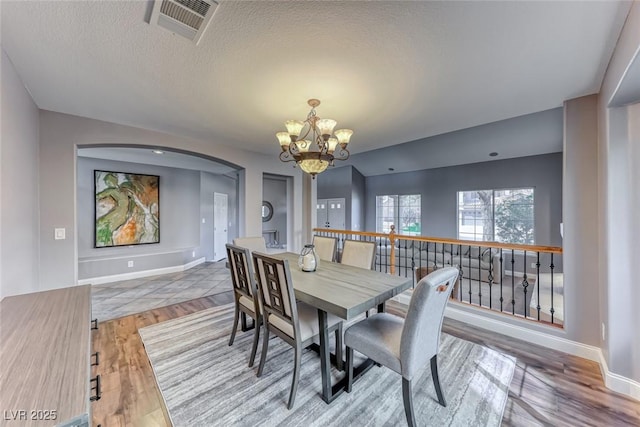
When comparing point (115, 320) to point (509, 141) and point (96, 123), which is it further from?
point (509, 141)

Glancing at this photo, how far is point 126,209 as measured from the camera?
5160mm

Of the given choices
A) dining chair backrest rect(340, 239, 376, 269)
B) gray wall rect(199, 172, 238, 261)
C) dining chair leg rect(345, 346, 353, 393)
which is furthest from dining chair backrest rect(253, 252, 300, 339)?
gray wall rect(199, 172, 238, 261)

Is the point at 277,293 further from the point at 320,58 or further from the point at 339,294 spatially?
the point at 320,58

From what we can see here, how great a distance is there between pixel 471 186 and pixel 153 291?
7798mm

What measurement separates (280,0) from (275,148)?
3065 mm

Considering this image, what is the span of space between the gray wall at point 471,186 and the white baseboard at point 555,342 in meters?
4.23

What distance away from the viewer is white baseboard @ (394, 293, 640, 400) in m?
1.85

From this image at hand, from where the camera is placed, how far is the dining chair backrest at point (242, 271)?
2205 millimetres

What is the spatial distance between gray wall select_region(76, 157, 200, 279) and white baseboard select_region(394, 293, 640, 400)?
5585mm

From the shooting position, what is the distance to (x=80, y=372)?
95 centimetres

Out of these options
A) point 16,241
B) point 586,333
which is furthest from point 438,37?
point 16,241

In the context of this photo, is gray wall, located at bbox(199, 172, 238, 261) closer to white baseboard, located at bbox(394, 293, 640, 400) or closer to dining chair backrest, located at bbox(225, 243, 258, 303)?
dining chair backrest, located at bbox(225, 243, 258, 303)

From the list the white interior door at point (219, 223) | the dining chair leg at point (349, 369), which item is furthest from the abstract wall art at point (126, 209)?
the dining chair leg at point (349, 369)

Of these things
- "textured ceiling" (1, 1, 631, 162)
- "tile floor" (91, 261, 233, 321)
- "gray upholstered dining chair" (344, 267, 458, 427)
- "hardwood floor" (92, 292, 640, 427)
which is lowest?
"hardwood floor" (92, 292, 640, 427)
